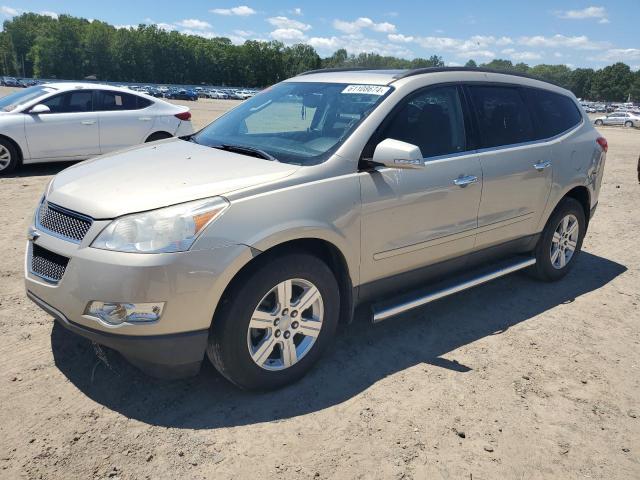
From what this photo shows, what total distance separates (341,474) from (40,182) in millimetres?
7473

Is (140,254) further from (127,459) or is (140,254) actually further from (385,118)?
(385,118)

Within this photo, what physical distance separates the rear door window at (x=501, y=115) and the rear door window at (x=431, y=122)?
245mm

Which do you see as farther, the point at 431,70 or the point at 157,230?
the point at 431,70

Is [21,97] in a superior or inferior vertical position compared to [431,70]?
inferior

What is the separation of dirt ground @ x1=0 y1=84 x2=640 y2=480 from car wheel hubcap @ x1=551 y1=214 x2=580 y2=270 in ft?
2.92

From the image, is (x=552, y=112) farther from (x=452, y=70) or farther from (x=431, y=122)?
(x=431, y=122)

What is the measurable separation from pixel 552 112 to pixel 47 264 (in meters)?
4.35

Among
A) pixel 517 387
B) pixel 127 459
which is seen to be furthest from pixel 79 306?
pixel 517 387

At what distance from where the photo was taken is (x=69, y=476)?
2.47 m

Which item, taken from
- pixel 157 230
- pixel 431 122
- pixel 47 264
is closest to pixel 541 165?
pixel 431 122

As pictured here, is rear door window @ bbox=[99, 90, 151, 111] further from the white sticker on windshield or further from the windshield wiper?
the white sticker on windshield

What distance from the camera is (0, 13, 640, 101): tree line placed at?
126 meters

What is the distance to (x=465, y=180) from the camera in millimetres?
3863

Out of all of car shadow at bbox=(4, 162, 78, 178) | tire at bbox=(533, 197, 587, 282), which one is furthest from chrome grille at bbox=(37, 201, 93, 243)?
car shadow at bbox=(4, 162, 78, 178)
